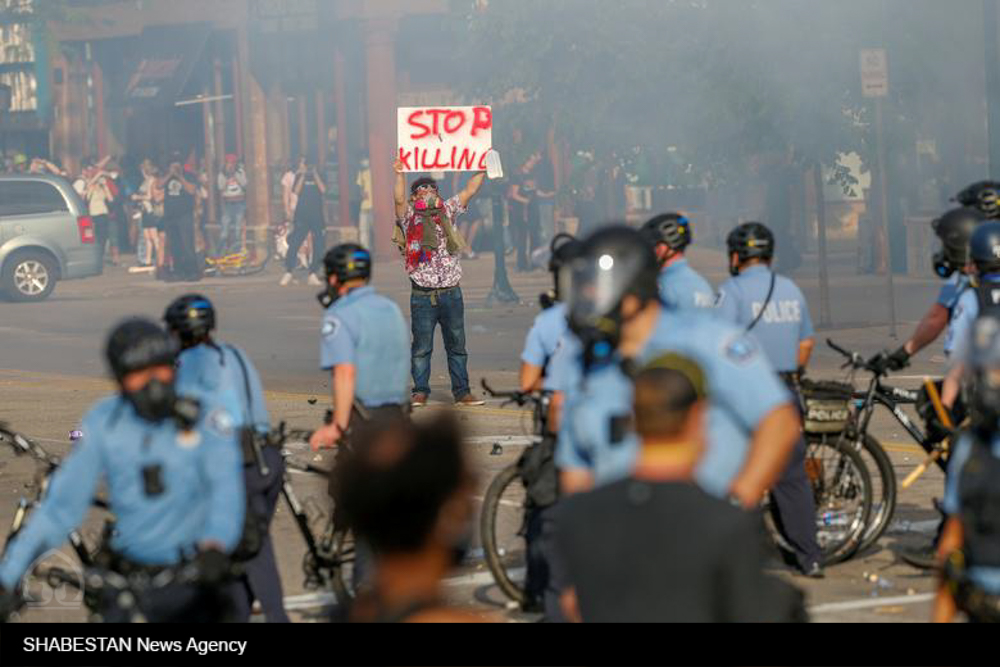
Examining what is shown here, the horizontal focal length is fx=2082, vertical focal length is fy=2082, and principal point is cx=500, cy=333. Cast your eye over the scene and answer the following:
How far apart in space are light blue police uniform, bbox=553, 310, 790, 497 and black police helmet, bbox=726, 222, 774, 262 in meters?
3.57

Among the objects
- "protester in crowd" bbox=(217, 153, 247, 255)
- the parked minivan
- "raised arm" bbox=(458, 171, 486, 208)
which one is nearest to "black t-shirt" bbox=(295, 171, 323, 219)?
the parked minivan

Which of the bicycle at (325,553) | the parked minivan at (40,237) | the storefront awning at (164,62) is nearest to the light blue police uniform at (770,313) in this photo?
the bicycle at (325,553)

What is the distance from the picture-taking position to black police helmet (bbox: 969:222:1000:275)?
8.67 m

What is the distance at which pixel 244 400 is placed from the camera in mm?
7840

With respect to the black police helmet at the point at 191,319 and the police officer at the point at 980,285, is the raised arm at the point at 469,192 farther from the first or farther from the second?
the black police helmet at the point at 191,319

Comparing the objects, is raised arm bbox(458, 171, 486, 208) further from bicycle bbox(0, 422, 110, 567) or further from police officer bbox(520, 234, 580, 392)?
bicycle bbox(0, 422, 110, 567)

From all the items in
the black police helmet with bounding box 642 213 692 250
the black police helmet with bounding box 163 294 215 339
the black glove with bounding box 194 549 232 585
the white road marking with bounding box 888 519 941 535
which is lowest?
the white road marking with bounding box 888 519 941 535

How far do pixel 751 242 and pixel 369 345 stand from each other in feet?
6.20

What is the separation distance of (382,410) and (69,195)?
20968 millimetres

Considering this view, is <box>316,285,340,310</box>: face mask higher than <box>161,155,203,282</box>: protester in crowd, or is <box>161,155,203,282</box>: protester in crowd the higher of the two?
<box>161,155,203,282</box>: protester in crowd

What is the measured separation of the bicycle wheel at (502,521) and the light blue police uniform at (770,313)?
48.5 inches
